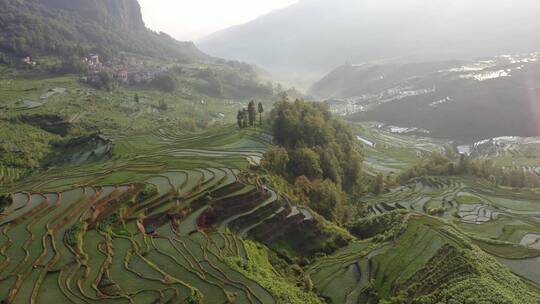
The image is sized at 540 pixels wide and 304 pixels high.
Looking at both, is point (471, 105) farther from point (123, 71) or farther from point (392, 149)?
point (123, 71)

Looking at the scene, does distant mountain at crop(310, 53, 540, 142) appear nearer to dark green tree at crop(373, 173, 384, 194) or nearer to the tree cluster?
dark green tree at crop(373, 173, 384, 194)

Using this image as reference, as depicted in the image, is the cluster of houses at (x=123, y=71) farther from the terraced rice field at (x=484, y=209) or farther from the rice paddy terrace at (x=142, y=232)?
the terraced rice field at (x=484, y=209)

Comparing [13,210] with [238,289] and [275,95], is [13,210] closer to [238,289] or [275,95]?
[238,289]

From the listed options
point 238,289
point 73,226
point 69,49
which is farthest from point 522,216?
point 69,49

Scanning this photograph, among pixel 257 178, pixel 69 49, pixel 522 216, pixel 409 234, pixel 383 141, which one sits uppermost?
pixel 69 49

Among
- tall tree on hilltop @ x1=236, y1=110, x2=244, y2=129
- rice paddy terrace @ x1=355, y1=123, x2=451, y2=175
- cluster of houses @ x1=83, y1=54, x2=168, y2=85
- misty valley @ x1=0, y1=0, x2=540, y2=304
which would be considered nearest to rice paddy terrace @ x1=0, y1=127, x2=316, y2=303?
misty valley @ x1=0, y1=0, x2=540, y2=304

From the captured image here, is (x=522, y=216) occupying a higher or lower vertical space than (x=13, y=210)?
lower
